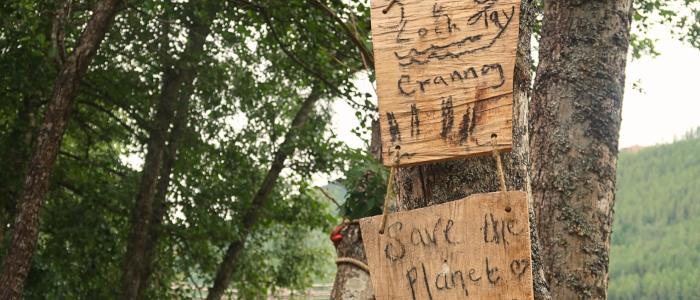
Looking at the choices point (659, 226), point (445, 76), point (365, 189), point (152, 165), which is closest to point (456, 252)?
point (445, 76)

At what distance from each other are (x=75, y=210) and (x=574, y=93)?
6539 mm

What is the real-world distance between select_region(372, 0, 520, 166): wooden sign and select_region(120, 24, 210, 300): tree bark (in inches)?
218

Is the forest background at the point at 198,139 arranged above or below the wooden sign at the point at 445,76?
above

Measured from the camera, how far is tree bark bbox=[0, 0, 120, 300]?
145 inches

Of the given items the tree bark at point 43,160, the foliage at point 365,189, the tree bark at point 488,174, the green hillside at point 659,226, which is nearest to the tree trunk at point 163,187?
the tree bark at point 43,160

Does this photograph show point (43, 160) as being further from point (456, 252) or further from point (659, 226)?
point (659, 226)

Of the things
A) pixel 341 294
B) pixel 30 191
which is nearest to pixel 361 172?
pixel 341 294

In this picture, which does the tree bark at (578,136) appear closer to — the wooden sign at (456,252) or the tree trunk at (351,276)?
the tree trunk at (351,276)

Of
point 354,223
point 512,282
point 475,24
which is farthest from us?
point 354,223

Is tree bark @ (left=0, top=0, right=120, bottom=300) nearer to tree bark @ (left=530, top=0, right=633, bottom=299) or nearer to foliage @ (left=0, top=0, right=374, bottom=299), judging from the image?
foliage @ (left=0, top=0, right=374, bottom=299)

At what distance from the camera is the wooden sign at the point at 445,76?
1.30 metres

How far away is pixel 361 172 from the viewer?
140 inches

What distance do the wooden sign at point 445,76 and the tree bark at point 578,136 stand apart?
1290 millimetres

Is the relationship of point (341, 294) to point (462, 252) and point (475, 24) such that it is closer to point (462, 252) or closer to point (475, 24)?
point (462, 252)
